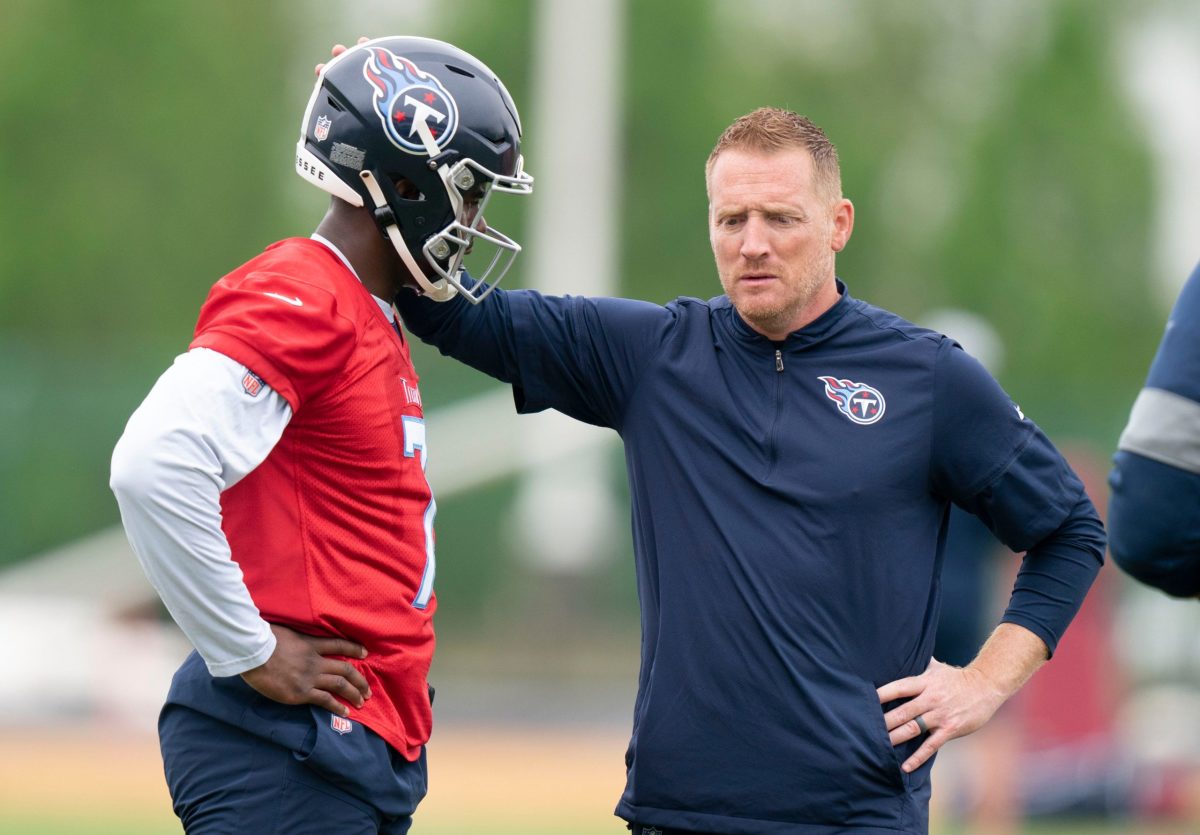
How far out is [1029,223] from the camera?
2661 centimetres

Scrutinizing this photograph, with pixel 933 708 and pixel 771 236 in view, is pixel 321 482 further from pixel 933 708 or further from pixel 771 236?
pixel 933 708

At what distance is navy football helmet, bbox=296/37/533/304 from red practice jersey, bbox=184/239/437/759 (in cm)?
21

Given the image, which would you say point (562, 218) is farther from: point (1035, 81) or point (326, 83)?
point (326, 83)

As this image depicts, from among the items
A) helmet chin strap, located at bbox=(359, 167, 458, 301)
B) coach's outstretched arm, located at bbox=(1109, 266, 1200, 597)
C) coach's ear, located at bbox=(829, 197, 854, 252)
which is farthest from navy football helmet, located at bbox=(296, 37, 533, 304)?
coach's outstretched arm, located at bbox=(1109, 266, 1200, 597)

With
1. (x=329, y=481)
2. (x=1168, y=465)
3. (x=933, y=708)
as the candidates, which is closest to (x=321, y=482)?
(x=329, y=481)

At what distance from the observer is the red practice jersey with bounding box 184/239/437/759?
139 inches

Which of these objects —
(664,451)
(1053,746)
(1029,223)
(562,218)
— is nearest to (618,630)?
(562,218)

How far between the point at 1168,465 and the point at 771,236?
4.55 feet

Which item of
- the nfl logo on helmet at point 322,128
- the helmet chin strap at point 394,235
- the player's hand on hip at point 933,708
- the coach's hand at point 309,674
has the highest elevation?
the nfl logo on helmet at point 322,128

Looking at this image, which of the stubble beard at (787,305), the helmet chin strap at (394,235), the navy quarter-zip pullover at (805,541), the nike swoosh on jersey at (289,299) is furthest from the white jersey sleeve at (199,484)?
the stubble beard at (787,305)

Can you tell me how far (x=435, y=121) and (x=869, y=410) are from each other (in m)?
1.24

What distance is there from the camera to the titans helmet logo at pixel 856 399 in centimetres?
397

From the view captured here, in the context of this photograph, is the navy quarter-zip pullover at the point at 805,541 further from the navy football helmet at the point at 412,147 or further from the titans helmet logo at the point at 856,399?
the navy football helmet at the point at 412,147

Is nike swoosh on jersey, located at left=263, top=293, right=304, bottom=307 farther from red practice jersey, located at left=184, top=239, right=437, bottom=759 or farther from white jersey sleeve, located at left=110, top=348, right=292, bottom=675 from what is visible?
white jersey sleeve, located at left=110, top=348, right=292, bottom=675
